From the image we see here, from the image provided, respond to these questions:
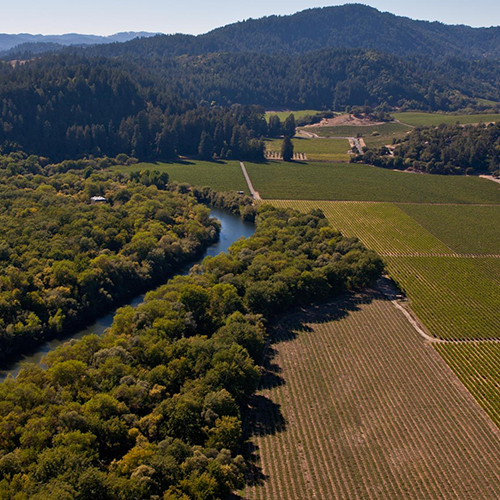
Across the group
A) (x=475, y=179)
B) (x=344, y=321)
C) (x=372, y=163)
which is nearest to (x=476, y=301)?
(x=344, y=321)

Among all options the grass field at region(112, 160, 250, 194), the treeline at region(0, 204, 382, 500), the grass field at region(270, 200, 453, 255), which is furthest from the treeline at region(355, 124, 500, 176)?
the treeline at region(0, 204, 382, 500)

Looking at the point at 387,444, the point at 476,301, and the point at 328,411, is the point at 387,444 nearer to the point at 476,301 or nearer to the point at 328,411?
the point at 328,411

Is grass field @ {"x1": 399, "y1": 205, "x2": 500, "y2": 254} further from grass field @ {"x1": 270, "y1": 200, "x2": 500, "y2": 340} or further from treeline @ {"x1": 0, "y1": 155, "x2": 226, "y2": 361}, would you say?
treeline @ {"x1": 0, "y1": 155, "x2": 226, "y2": 361}

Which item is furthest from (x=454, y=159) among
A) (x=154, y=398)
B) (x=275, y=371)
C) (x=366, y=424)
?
(x=154, y=398)

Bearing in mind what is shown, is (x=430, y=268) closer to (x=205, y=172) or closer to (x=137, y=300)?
(x=137, y=300)

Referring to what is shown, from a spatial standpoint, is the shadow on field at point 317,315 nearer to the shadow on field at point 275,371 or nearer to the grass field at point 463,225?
the shadow on field at point 275,371

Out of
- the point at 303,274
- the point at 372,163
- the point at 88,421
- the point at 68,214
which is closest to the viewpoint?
the point at 88,421
